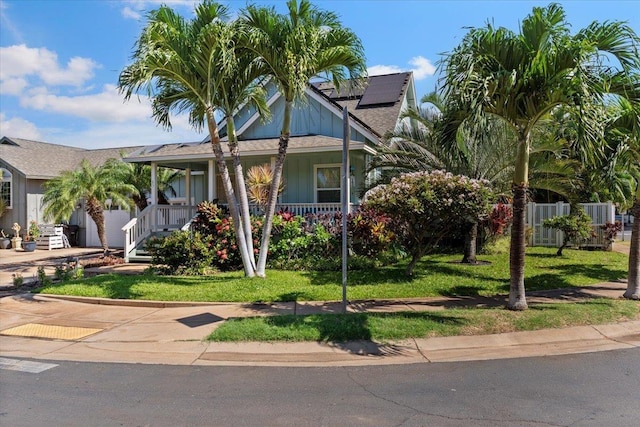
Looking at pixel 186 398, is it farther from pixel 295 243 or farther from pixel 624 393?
pixel 295 243

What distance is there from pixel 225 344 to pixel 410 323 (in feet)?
9.50

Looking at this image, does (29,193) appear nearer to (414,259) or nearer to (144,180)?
(144,180)

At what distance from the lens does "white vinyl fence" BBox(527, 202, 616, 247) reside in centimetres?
1680

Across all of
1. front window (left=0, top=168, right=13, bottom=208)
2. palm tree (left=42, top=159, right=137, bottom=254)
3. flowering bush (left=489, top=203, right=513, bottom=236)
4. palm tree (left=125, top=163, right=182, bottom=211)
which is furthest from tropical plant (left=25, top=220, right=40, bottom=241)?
flowering bush (left=489, top=203, right=513, bottom=236)

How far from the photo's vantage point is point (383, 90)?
21.4 meters

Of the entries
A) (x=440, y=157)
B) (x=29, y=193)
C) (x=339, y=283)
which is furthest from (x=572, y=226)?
(x=29, y=193)

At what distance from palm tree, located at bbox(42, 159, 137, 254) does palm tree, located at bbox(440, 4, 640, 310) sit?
13726mm

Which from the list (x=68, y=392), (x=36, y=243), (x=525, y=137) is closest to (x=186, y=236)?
(x=68, y=392)

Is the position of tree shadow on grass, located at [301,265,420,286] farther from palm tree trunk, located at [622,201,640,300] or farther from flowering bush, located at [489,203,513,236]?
palm tree trunk, located at [622,201,640,300]

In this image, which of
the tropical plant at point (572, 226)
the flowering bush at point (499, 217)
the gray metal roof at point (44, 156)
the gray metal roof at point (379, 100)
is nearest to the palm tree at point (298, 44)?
the flowering bush at point (499, 217)

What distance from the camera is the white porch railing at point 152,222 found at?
15.3m

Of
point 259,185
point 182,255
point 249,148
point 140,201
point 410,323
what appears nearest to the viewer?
point 410,323

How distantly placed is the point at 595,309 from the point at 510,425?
5.02 m

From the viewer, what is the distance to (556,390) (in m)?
4.85
